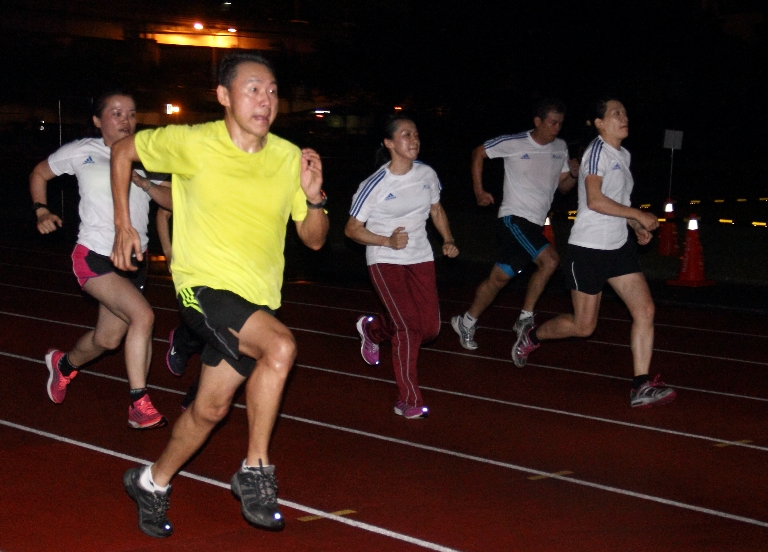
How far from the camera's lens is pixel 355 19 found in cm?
3553

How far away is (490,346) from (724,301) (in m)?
3.89

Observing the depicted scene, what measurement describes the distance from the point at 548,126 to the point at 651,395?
284 cm

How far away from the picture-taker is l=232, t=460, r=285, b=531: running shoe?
4.41m

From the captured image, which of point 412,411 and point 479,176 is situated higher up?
point 479,176

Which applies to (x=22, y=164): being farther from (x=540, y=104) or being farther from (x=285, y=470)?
(x=285, y=470)

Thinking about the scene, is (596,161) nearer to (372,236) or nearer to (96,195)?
(372,236)

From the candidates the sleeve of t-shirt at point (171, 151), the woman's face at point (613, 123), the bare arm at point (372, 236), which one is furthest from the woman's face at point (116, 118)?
the woman's face at point (613, 123)

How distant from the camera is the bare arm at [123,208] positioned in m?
4.64

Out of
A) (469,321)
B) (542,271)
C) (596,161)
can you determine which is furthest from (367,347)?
(596,161)

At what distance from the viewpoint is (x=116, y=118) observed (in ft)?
21.3

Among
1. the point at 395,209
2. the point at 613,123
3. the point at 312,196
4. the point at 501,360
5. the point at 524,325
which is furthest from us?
the point at 501,360

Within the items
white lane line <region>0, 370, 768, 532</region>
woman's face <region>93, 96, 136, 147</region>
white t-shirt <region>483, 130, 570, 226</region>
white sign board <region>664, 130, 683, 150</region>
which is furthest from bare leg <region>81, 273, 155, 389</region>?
white sign board <region>664, 130, 683, 150</region>

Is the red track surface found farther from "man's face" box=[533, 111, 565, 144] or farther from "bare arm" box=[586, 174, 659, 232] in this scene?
"man's face" box=[533, 111, 565, 144]

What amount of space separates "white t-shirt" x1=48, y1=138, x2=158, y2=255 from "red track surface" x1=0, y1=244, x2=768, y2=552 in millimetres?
1207
